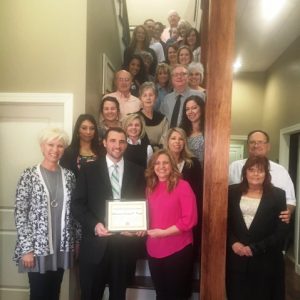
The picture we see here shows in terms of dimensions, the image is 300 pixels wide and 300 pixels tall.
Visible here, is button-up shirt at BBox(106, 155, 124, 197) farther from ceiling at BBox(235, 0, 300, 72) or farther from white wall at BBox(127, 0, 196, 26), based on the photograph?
white wall at BBox(127, 0, 196, 26)

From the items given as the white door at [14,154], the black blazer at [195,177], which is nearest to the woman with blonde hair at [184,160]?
the black blazer at [195,177]

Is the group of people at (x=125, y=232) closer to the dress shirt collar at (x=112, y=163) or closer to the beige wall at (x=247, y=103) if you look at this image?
the dress shirt collar at (x=112, y=163)

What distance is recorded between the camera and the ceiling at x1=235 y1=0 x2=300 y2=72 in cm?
410

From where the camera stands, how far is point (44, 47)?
8.61 feet

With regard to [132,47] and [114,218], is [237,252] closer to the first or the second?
[114,218]

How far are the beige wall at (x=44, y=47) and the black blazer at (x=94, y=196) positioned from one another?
0.77 m

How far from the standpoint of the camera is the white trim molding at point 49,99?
8.59 feet

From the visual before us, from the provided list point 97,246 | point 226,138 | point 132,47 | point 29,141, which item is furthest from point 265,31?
point 97,246

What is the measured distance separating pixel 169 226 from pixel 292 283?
2651 millimetres

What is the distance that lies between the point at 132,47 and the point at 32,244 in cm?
265

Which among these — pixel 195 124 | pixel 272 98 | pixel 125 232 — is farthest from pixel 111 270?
pixel 272 98

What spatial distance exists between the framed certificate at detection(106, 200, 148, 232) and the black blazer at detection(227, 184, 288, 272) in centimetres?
60

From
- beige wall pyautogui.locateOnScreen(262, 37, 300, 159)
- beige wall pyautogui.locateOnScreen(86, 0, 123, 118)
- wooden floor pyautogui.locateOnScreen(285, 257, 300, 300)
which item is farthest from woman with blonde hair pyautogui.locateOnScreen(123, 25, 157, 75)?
wooden floor pyautogui.locateOnScreen(285, 257, 300, 300)

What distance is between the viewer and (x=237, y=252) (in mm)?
2082
